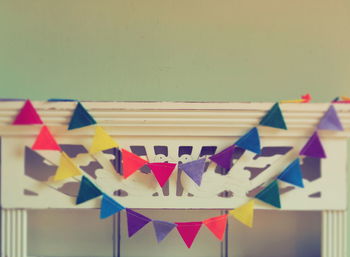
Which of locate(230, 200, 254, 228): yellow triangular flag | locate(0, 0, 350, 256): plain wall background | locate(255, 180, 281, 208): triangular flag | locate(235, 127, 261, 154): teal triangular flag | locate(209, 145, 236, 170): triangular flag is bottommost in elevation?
locate(230, 200, 254, 228): yellow triangular flag

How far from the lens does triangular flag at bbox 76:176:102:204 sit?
3.05 ft

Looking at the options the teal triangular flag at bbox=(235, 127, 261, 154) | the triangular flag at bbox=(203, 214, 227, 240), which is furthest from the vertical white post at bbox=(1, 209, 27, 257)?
the teal triangular flag at bbox=(235, 127, 261, 154)

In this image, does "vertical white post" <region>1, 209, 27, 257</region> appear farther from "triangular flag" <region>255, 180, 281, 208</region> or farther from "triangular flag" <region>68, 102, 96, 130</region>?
"triangular flag" <region>255, 180, 281, 208</region>

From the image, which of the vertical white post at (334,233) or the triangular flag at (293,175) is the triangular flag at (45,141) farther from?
the vertical white post at (334,233)

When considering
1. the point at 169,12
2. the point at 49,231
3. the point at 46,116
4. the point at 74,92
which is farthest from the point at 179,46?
the point at 49,231

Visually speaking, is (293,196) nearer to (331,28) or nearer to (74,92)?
(331,28)

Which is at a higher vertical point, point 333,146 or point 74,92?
point 74,92

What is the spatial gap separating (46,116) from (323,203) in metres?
0.84

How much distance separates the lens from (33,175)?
0.96 m

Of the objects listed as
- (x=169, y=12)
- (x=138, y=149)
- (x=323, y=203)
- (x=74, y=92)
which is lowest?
(x=323, y=203)

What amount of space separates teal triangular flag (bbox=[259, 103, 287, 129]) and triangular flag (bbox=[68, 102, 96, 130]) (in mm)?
489

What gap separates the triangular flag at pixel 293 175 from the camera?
0.92 metres

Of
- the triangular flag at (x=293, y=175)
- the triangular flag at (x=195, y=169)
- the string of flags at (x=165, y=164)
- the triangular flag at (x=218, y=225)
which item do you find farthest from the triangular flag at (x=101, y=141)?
the triangular flag at (x=293, y=175)

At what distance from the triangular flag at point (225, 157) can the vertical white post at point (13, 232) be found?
1.92 feet
